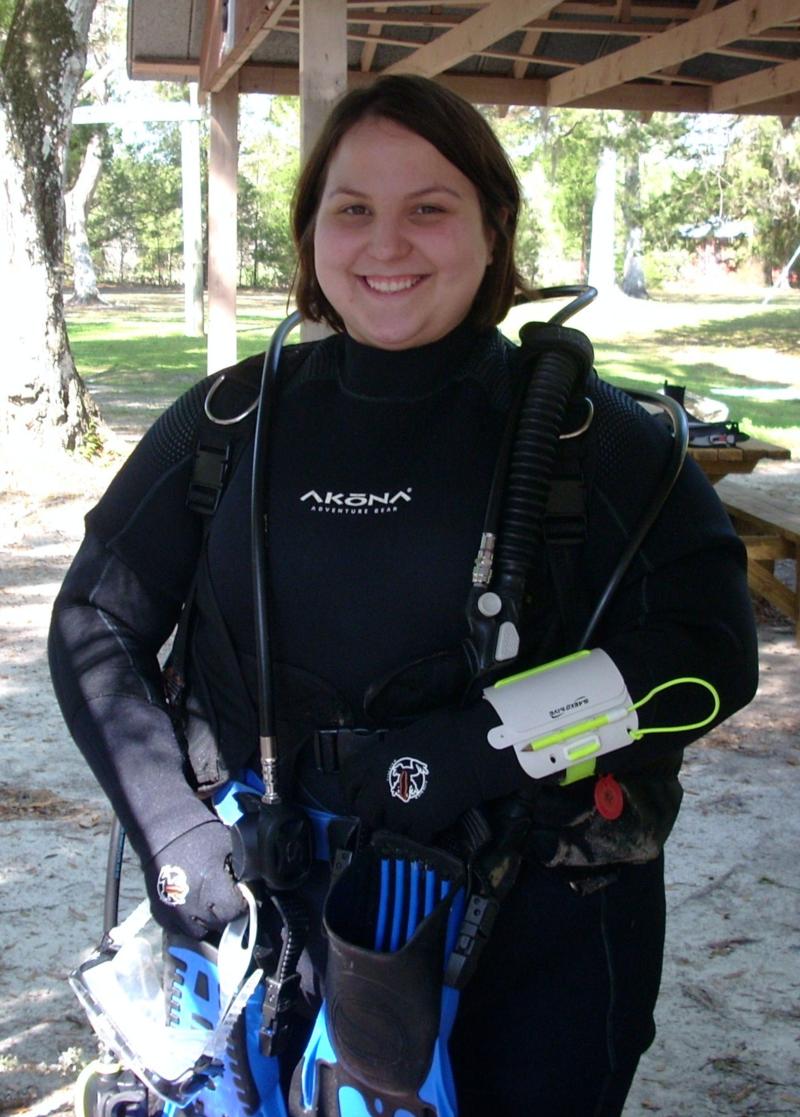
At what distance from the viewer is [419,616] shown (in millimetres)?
1664

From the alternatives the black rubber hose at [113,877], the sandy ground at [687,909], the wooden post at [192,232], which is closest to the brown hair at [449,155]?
the black rubber hose at [113,877]

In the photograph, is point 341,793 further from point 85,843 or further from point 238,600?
point 85,843

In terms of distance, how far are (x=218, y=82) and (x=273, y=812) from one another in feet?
26.1

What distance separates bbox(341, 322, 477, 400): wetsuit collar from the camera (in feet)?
5.96

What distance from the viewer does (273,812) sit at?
161cm

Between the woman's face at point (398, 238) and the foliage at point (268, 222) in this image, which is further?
the foliage at point (268, 222)

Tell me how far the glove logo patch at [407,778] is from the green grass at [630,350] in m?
8.36

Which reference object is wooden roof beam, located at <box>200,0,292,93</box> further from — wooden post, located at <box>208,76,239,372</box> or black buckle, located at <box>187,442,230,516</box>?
black buckle, located at <box>187,442,230,516</box>

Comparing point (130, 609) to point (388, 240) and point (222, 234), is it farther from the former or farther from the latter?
point (222, 234)

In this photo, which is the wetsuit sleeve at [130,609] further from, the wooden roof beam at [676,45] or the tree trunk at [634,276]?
the tree trunk at [634,276]

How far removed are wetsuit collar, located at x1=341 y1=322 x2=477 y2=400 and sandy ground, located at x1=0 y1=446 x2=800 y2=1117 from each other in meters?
0.93

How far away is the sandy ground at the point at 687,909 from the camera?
9.02 feet

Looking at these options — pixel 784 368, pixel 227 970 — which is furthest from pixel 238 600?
pixel 784 368

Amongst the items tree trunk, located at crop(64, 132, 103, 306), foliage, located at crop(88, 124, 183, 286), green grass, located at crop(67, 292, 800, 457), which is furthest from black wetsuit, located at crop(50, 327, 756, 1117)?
foliage, located at crop(88, 124, 183, 286)
